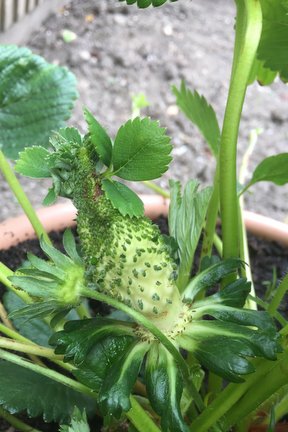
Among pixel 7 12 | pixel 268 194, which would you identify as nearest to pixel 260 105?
pixel 268 194

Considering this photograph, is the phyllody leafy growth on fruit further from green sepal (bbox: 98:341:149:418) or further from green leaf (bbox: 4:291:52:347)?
green leaf (bbox: 4:291:52:347)

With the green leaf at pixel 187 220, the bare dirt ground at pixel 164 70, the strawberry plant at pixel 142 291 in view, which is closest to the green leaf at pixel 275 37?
the strawberry plant at pixel 142 291

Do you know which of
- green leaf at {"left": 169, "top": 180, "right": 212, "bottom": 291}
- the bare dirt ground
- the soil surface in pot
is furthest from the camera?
the bare dirt ground

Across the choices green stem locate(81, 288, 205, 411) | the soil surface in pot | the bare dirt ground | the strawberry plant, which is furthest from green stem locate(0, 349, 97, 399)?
the bare dirt ground

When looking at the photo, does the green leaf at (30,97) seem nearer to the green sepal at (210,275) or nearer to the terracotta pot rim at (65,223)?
the terracotta pot rim at (65,223)

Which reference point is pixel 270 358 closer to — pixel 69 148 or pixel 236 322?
pixel 236 322

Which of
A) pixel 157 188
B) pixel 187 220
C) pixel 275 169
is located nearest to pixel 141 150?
pixel 187 220

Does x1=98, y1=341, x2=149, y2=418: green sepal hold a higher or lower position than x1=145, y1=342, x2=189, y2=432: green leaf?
higher
